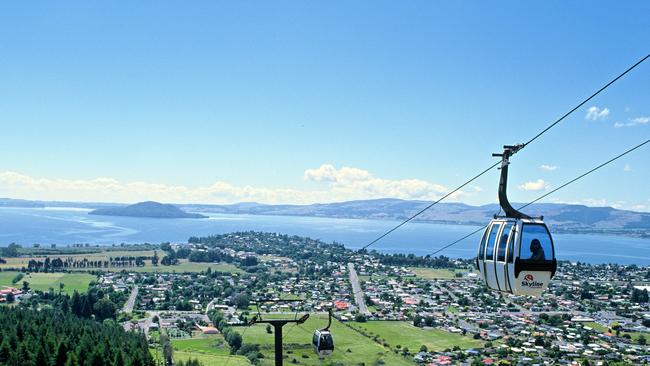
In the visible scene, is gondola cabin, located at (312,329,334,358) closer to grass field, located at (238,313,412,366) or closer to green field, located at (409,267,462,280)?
grass field, located at (238,313,412,366)

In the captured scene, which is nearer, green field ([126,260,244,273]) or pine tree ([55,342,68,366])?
pine tree ([55,342,68,366])

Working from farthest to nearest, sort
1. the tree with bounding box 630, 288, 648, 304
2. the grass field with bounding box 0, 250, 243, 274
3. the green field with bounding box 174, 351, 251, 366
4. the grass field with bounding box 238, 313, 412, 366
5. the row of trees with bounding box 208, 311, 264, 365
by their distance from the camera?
1. the grass field with bounding box 0, 250, 243, 274
2. the tree with bounding box 630, 288, 648, 304
3. the row of trees with bounding box 208, 311, 264, 365
4. the grass field with bounding box 238, 313, 412, 366
5. the green field with bounding box 174, 351, 251, 366

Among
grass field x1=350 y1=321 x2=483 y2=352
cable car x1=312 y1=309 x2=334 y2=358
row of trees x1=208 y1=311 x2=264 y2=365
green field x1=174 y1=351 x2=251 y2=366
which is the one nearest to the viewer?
cable car x1=312 y1=309 x2=334 y2=358

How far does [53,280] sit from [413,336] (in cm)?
3547

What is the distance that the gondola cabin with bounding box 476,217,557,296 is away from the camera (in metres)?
5.96

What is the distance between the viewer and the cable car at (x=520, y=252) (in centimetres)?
596

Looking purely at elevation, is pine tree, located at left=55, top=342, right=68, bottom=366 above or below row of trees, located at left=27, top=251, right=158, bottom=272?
above

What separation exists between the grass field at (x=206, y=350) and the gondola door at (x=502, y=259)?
19038mm

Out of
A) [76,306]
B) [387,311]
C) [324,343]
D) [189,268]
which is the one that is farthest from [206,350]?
[189,268]

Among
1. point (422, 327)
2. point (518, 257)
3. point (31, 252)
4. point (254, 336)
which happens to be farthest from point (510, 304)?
point (31, 252)

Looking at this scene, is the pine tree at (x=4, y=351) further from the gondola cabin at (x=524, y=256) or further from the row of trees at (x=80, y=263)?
the row of trees at (x=80, y=263)

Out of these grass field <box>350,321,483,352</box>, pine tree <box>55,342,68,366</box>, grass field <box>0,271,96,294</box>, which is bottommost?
grass field <box>0,271,96,294</box>

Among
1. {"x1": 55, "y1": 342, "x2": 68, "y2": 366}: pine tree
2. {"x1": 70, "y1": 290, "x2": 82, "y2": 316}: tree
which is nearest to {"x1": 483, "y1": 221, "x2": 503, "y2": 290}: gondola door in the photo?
{"x1": 55, "y1": 342, "x2": 68, "y2": 366}: pine tree

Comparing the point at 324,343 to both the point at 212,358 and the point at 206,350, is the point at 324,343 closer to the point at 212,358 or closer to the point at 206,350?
the point at 212,358
